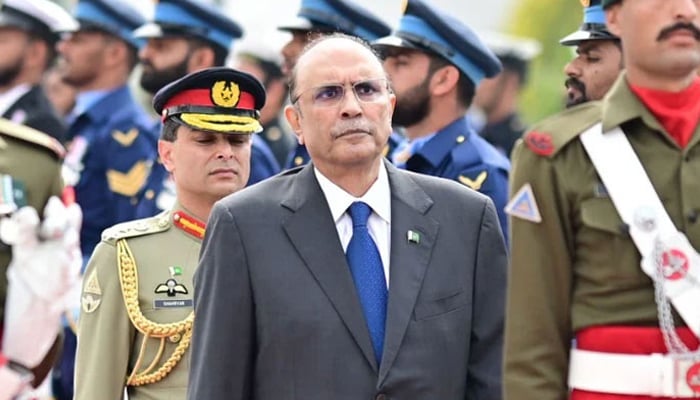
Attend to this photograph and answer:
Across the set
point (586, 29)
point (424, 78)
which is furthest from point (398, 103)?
point (586, 29)

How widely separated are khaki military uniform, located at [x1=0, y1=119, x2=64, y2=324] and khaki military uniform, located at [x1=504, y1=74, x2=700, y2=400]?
1.58 meters

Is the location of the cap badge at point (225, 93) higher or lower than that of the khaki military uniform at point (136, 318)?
higher

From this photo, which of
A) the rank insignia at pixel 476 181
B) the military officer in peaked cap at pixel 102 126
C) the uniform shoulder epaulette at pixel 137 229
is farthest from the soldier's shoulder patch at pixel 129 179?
the uniform shoulder epaulette at pixel 137 229

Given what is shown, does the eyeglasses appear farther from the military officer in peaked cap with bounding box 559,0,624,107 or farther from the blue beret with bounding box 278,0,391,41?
the blue beret with bounding box 278,0,391,41

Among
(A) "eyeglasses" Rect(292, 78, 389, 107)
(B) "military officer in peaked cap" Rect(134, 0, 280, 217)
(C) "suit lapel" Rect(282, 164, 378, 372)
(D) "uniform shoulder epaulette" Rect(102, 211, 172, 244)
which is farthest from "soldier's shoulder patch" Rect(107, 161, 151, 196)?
(C) "suit lapel" Rect(282, 164, 378, 372)

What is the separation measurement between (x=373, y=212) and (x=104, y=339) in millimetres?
1476

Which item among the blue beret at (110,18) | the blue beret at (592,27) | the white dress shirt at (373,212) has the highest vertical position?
the blue beret at (110,18)

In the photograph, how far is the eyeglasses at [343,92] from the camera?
21.6ft

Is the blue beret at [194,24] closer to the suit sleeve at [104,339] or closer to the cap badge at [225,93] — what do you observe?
the cap badge at [225,93]

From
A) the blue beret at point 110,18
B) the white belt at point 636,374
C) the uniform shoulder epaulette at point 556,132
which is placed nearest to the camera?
the white belt at point 636,374

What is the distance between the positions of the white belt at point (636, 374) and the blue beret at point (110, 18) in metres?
8.68

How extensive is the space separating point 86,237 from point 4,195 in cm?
573

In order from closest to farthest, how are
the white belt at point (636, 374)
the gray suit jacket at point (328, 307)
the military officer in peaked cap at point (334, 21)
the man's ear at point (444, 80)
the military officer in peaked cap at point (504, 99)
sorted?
the white belt at point (636, 374) < the gray suit jacket at point (328, 307) < the man's ear at point (444, 80) < the military officer in peaked cap at point (334, 21) < the military officer in peaked cap at point (504, 99)

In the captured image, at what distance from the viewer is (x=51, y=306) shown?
20.1 ft
